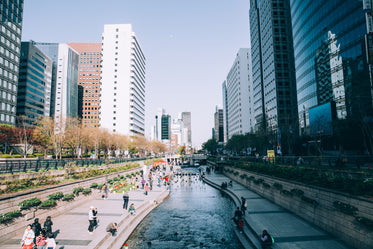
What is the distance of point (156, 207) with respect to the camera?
2636 cm

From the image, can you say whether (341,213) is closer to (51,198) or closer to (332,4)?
(51,198)

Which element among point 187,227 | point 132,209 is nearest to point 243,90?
point 132,209

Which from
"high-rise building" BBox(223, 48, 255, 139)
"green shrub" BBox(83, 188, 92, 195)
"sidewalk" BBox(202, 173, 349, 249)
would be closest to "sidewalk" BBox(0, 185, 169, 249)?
"green shrub" BBox(83, 188, 92, 195)

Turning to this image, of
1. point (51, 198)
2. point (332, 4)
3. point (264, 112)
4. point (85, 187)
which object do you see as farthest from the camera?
point (264, 112)

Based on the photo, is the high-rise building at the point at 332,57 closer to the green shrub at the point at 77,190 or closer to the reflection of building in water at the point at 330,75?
the reflection of building in water at the point at 330,75

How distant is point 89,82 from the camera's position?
544 feet

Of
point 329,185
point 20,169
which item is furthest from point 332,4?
point 20,169

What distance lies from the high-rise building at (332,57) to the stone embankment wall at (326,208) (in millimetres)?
20214

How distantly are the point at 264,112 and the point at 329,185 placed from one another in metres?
90.9

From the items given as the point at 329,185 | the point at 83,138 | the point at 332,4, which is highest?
the point at 332,4

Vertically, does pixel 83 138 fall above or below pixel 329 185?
above

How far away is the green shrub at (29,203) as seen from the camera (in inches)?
602

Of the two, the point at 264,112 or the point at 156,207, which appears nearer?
the point at 156,207

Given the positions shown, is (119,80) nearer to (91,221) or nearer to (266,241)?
(91,221)
